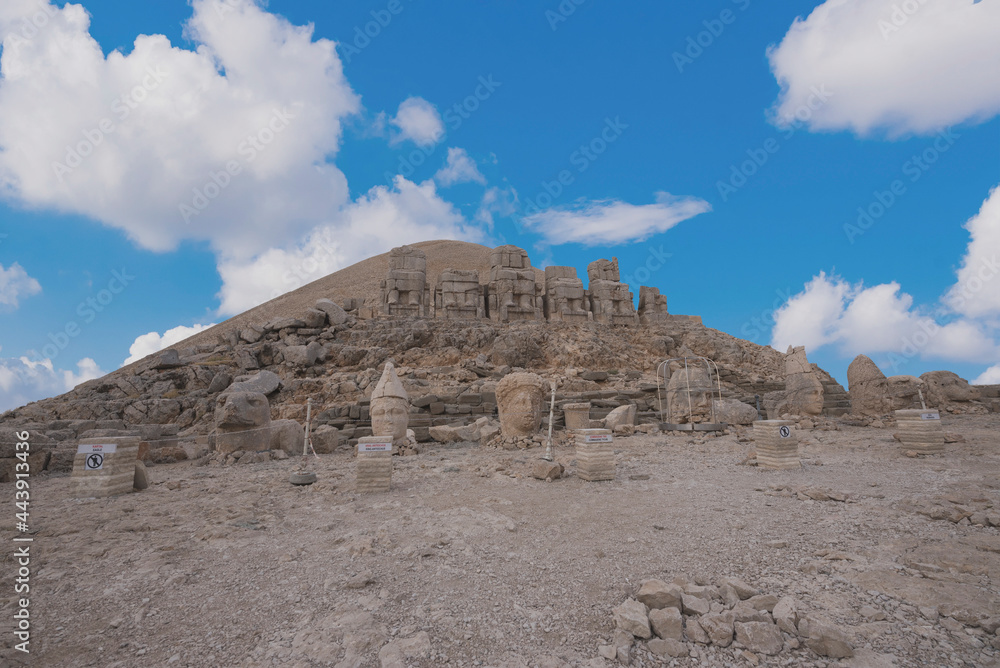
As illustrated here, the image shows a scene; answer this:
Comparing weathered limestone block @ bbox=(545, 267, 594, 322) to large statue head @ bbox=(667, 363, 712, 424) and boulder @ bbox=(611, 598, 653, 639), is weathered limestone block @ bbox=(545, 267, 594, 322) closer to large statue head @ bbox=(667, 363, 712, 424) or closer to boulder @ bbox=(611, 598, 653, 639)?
large statue head @ bbox=(667, 363, 712, 424)

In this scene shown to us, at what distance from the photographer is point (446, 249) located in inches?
2665

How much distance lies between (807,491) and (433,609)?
4725 millimetres

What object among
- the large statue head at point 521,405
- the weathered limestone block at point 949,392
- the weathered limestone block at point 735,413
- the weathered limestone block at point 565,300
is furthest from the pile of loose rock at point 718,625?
the weathered limestone block at point 565,300

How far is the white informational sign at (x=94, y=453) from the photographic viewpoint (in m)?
6.88

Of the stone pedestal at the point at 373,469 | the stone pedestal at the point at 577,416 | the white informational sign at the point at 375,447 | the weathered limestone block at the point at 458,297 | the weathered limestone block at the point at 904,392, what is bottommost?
the stone pedestal at the point at 373,469

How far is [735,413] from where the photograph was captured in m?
13.3

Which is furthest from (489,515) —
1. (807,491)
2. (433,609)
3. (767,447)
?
(767,447)

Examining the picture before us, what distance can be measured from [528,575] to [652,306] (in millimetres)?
22273

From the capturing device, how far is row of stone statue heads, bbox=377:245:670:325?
2166 cm

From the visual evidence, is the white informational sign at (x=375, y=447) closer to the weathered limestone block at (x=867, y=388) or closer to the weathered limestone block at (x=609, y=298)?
the weathered limestone block at (x=867, y=388)

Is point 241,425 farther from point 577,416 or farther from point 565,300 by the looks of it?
point 565,300

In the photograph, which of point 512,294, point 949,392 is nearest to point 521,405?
point 512,294

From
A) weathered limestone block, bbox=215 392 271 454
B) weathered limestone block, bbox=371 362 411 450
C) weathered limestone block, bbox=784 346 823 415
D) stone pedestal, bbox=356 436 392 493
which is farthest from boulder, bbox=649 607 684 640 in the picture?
weathered limestone block, bbox=784 346 823 415

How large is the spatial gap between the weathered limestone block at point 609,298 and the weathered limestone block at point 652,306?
54cm
